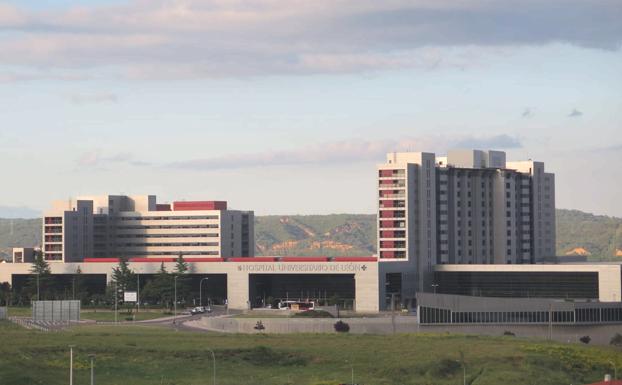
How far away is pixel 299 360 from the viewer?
163m

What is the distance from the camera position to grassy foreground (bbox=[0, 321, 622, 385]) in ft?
484

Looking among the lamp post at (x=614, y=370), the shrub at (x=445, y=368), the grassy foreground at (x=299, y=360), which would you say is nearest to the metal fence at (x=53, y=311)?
the grassy foreground at (x=299, y=360)

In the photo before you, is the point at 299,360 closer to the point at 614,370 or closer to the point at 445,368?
the point at 445,368

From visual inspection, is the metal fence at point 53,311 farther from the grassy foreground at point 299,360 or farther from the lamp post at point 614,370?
the lamp post at point 614,370

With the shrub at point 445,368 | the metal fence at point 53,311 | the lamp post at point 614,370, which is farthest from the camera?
Answer: the metal fence at point 53,311

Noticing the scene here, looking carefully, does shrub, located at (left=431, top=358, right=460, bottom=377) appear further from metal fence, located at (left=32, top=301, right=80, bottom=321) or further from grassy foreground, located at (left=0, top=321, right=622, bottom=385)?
metal fence, located at (left=32, top=301, right=80, bottom=321)

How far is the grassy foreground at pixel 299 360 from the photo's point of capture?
14750 cm

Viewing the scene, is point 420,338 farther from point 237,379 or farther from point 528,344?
point 237,379

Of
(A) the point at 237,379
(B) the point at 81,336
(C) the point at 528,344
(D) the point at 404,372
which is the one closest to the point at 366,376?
(D) the point at 404,372

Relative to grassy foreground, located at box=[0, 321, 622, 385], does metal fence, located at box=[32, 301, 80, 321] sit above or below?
above

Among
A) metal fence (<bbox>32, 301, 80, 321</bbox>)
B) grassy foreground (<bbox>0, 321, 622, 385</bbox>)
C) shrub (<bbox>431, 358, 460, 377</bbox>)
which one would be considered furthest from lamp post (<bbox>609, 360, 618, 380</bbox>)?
metal fence (<bbox>32, 301, 80, 321</bbox>)

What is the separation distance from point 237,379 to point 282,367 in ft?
41.6

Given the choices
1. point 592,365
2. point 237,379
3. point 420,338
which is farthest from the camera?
point 420,338

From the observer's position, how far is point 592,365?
519ft
